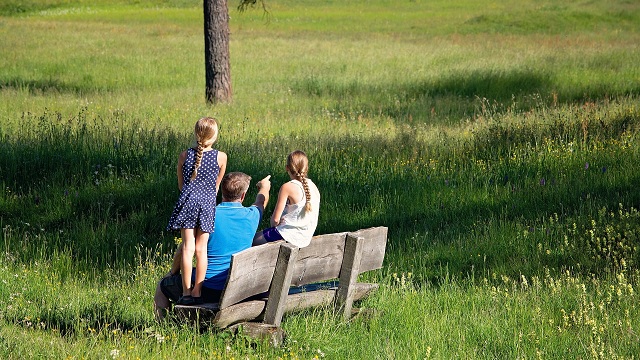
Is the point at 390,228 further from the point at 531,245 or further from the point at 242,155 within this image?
the point at 242,155

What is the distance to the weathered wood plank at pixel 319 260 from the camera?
4855 mm

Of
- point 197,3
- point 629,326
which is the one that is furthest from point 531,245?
point 197,3

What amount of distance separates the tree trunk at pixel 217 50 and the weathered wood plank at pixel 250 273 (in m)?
11.8

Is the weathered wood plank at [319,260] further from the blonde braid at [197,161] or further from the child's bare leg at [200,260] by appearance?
the blonde braid at [197,161]

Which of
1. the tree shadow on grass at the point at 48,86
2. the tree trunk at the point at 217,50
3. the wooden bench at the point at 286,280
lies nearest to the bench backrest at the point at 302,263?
the wooden bench at the point at 286,280

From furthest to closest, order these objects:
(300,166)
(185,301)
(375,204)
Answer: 1. (375,204)
2. (300,166)
3. (185,301)

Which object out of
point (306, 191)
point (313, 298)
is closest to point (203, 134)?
point (306, 191)

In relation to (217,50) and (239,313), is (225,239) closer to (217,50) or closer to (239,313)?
(239,313)

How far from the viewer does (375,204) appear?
28.3ft

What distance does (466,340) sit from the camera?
5.06 metres

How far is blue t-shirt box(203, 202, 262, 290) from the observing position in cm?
488

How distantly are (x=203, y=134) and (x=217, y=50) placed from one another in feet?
37.9

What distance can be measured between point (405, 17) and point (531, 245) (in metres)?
51.5

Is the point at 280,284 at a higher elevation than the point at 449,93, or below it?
higher
